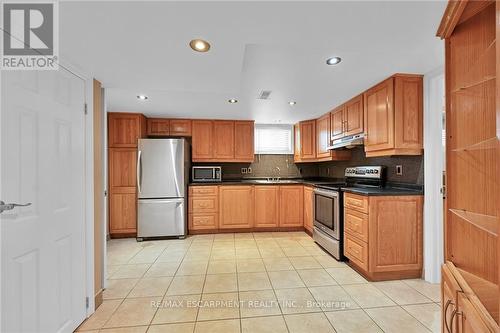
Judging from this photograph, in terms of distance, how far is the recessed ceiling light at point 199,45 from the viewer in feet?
4.76

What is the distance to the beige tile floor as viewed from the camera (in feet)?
5.44

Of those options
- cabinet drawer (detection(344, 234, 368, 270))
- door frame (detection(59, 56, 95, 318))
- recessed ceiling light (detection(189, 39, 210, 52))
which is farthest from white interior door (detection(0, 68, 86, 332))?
cabinet drawer (detection(344, 234, 368, 270))

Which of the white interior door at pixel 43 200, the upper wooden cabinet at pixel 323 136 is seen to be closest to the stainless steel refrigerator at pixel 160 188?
the white interior door at pixel 43 200

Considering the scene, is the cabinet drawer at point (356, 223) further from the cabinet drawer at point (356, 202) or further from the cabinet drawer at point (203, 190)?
the cabinet drawer at point (203, 190)

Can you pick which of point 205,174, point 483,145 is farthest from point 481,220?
point 205,174

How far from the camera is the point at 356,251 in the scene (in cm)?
250

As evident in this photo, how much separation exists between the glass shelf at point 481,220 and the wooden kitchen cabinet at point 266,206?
3097 mm

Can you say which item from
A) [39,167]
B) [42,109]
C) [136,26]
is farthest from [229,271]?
[136,26]

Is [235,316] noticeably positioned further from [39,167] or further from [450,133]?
[450,133]

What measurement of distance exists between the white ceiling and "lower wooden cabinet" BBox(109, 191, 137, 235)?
7.00ft

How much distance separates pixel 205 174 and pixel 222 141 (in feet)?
2.44

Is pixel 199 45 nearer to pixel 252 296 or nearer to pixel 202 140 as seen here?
pixel 252 296

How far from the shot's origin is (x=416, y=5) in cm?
121

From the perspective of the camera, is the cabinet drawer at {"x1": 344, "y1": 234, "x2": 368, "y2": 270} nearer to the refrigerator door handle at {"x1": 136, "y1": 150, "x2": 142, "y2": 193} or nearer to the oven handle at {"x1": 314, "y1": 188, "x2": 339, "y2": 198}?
the oven handle at {"x1": 314, "y1": 188, "x2": 339, "y2": 198}
